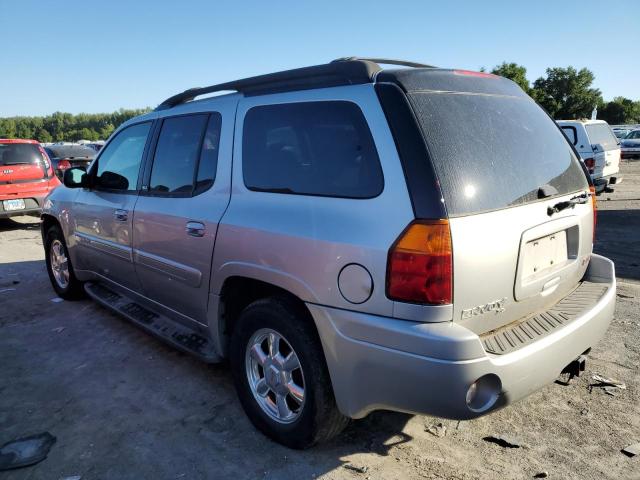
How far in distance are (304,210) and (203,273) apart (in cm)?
97

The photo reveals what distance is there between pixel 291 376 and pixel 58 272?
397 cm

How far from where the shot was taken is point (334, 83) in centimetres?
245

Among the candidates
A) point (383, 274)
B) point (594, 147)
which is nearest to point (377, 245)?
point (383, 274)

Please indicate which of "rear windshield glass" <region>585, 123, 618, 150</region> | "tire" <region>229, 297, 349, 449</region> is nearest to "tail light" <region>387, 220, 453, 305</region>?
"tire" <region>229, 297, 349, 449</region>

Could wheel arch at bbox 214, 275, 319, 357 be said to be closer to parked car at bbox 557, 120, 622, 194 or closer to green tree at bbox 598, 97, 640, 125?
parked car at bbox 557, 120, 622, 194

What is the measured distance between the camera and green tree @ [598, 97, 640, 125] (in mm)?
54812

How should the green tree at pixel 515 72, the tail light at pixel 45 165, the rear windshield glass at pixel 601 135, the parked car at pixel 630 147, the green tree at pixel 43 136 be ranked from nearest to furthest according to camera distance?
the tail light at pixel 45 165, the rear windshield glass at pixel 601 135, the parked car at pixel 630 147, the green tree at pixel 515 72, the green tree at pixel 43 136

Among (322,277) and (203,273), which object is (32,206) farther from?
(322,277)

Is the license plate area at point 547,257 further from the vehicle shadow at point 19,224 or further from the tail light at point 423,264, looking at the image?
the vehicle shadow at point 19,224

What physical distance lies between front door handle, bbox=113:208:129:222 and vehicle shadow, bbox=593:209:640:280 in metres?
5.38

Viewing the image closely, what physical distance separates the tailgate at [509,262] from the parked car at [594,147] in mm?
9447

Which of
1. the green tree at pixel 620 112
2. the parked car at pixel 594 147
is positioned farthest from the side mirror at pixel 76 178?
the green tree at pixel 620 112

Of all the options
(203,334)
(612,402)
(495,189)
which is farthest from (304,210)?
(612,402)

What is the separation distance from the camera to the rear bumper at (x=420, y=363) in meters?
1.99
